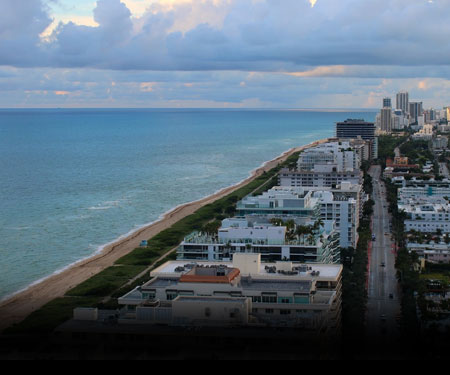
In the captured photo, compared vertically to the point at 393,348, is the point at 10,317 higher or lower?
lower

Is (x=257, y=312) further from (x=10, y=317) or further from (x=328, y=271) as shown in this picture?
(x=10, y=317)

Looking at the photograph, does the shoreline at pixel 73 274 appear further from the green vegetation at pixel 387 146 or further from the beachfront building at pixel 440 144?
the beachfront building at pixel 440 144

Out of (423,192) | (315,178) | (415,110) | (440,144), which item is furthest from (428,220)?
(415,110)

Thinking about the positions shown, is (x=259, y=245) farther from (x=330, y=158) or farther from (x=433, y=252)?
(x=330, y=158)

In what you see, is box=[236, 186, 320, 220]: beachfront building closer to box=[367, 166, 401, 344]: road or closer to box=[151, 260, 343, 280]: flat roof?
box=[367, 166, 401, 344]: road

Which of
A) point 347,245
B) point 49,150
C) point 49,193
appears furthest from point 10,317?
point 49,150

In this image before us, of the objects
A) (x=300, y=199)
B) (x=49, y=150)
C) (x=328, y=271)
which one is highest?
(x=49, y=150)

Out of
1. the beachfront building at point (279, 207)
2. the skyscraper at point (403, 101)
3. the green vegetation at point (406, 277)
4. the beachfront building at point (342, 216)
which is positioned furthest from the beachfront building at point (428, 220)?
the skyscraper at point (403, 101)
